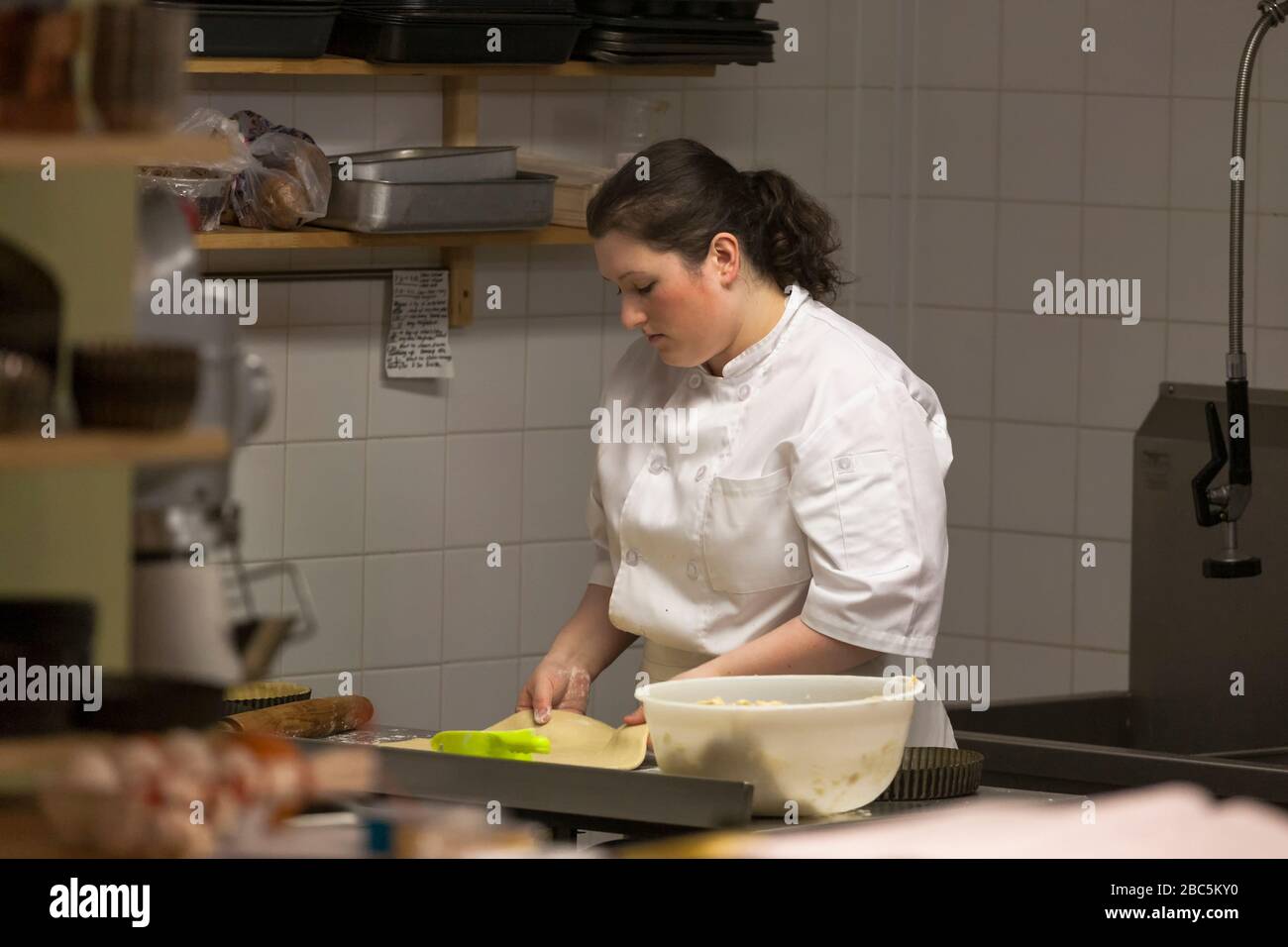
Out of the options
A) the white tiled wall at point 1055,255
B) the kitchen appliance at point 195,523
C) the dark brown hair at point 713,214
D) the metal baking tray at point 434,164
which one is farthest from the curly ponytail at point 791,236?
the kitchen appliance at point 195,523

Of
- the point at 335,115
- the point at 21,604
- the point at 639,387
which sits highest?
the point at 335,115

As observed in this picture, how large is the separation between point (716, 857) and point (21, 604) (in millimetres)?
396

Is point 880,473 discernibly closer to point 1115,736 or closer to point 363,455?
point 1115,736

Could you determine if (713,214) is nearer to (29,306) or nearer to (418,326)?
(418,326)

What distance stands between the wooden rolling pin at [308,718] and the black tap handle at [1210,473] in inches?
48.1

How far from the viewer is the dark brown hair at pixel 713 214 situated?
7.39 ft

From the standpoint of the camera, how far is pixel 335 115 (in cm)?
317

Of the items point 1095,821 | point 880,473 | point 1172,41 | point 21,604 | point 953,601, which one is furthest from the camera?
point 953,601

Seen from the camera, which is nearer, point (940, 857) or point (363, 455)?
→ point (940, 857)

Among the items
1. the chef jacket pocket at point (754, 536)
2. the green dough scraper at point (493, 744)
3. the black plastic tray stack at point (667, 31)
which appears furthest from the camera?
the black plastic tray stack at point (667, 31)

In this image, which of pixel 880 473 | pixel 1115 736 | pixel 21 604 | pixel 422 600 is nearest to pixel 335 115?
pixel 422 600

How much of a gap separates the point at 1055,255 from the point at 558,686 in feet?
5.25

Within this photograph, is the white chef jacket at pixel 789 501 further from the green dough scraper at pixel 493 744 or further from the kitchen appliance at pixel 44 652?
the kitchen appliance at pixel 44 652

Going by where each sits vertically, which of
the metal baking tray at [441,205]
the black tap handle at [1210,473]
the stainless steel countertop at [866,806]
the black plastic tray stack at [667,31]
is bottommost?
→ the stainless steel countertop at [866,806]
